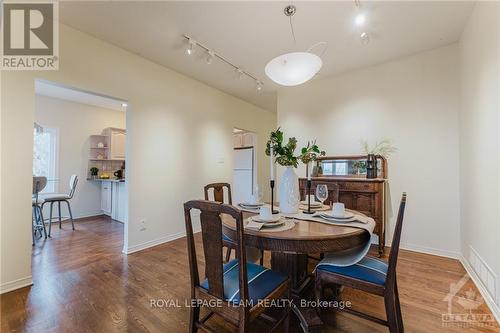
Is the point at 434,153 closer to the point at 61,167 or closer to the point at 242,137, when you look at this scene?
the point at 242,137

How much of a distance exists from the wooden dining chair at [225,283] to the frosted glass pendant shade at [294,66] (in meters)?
1.37

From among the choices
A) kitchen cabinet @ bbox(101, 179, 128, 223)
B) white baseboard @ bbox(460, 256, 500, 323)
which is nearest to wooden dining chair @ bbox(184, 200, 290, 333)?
white baseboard @ bbox(460, 256, 500, 323)

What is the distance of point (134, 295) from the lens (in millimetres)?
1988

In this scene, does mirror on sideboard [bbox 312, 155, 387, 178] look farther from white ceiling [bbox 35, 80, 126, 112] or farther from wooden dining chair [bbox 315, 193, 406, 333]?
white ceiling [bbox 35, 80, 126, 112]

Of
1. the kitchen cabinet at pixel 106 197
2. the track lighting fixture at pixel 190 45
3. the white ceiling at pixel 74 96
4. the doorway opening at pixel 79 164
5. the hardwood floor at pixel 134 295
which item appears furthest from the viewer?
the kitchen cabinet at pixel 106 197

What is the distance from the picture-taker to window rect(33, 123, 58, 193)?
4.67 meters

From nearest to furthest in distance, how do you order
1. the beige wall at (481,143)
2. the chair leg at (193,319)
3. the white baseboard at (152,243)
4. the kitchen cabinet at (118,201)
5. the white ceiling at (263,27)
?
the chair leg at (193,319) < the beige wall at (481,143) < the white ceiling at (263,27) < the white baseboard at (152,243) < the kitchen cabinet at (118,201)

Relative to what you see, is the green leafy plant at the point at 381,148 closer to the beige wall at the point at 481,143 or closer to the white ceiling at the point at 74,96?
the beige wall at the point at 481,143

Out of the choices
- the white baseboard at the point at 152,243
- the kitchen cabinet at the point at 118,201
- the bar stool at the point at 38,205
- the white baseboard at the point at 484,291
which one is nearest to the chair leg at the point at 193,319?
the white baseboard at the point at 152,243

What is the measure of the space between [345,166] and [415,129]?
1.04 metres

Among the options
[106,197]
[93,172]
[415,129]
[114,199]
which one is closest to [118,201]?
[114,199]

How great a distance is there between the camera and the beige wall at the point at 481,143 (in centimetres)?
175

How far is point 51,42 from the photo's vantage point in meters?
2.38

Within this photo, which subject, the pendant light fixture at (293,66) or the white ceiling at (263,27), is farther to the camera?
the white ceiling at (263,27)
